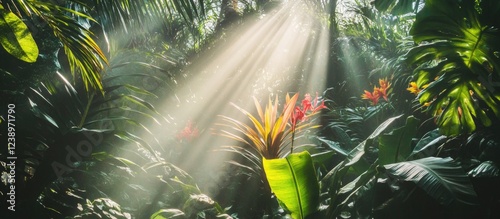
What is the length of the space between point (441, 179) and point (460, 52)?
3.00 ft

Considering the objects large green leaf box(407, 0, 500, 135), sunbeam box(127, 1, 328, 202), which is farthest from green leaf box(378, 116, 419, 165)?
sunbeam box(127, 1, 328, 202)

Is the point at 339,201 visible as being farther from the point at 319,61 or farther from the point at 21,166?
the point at 319,61

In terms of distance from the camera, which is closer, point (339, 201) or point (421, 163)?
point (421, 163)

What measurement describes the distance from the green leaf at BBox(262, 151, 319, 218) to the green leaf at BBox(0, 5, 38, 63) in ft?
3.32

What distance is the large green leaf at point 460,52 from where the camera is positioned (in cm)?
179

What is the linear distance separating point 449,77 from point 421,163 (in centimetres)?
68

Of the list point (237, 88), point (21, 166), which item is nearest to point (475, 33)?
point (21, 166)

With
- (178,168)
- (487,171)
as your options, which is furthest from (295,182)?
(487,171)

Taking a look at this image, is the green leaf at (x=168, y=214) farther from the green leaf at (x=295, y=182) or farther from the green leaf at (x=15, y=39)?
the green leaf at (x=15, y=39)

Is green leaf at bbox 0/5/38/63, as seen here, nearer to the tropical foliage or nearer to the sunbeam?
the tropical foliage

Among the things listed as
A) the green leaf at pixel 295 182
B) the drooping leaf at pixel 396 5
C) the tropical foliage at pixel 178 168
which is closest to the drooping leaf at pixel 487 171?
the tropical foliage at pixel 178 168

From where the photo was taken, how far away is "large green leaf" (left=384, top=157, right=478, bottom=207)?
1.34 m

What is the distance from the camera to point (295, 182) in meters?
1.73

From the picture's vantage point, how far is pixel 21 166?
183 cm
